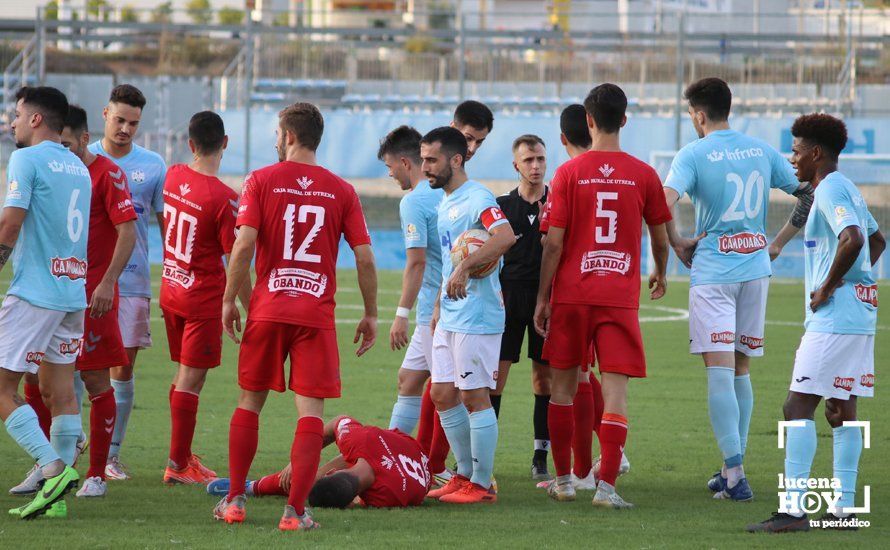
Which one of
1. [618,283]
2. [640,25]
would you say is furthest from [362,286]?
[640,25]

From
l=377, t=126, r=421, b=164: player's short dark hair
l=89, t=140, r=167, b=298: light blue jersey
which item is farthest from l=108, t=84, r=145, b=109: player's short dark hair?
l=377, t=126, r=421, b=164: player's short dark hair

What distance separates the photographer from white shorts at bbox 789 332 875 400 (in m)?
6.13

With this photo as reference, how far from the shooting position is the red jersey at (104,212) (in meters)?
7.00

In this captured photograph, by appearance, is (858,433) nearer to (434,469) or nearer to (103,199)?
(434,469)

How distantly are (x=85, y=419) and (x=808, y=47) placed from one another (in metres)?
26.9

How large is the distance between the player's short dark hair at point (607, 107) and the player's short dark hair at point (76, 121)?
284cm

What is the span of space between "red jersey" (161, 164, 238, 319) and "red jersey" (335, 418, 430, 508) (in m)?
1.13

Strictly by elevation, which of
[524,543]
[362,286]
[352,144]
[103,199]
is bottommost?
[524,543]

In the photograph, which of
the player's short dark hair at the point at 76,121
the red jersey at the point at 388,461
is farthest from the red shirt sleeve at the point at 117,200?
the red jersey at the point at 388,461

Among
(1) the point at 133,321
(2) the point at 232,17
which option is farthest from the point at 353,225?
(2) the point at 232,17

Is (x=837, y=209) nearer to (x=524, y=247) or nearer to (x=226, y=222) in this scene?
(x=524, y=247)

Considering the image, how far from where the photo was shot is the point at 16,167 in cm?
640

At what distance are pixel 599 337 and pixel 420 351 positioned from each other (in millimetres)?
1307

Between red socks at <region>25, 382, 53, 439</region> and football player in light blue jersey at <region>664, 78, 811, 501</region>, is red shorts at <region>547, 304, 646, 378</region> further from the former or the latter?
red socks at <region>25, 382, 53, 439</region>
